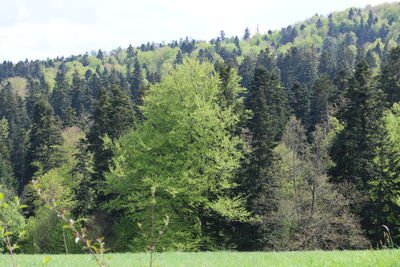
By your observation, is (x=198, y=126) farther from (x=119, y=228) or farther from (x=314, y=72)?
(x=314, y=72)

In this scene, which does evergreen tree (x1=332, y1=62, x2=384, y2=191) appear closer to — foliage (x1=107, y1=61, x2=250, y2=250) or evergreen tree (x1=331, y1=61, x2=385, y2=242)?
evergreen tree (x1=331, y1=61, x2=385, y2=242)

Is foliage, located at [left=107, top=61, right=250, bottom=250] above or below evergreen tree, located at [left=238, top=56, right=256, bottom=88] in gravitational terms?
below

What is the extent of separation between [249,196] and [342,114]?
11.7 metres

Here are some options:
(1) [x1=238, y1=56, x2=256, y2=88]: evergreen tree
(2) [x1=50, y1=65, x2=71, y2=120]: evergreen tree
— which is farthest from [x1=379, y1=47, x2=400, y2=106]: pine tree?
(2) [x1=50, y1=65, x2=71, y2=120]: evergreen tree

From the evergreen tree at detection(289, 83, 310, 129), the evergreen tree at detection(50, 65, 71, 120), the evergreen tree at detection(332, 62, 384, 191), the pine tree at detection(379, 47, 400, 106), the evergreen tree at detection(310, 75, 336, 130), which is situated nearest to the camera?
the evergreen tree at detection(332, 62, 384, 191)

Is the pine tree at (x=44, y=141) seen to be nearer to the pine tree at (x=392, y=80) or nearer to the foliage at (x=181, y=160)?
the foliage at (x=181, y=160)

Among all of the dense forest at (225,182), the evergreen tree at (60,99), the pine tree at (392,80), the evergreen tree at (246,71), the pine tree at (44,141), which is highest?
the evergreen tree at (246,71)

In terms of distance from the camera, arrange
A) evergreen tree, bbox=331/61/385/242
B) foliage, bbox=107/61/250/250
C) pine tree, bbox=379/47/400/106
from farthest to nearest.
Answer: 1. pine tree, bbox=379/47/400/106
2. evergreen tree, bbox=331/61/385/242
3. foliage, bbox=107/61/250/250

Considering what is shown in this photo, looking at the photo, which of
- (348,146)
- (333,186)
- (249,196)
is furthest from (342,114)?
(249,196)

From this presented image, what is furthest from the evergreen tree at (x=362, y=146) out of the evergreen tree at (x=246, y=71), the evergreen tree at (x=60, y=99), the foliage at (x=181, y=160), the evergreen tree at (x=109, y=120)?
the evergreen tree at (x=60, y=99)

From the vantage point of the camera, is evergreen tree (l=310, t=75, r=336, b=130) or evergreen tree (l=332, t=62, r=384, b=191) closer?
evergreen tree (l=332, t=62, r=384, b=191)

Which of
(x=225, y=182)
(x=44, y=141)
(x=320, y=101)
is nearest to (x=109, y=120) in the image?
(x=225, y=182)

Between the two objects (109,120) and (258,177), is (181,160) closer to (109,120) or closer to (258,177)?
(258,177)

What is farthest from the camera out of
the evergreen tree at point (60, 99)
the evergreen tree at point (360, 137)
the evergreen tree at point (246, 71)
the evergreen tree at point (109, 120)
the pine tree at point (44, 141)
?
the evergreen tree at point (246, 71)
